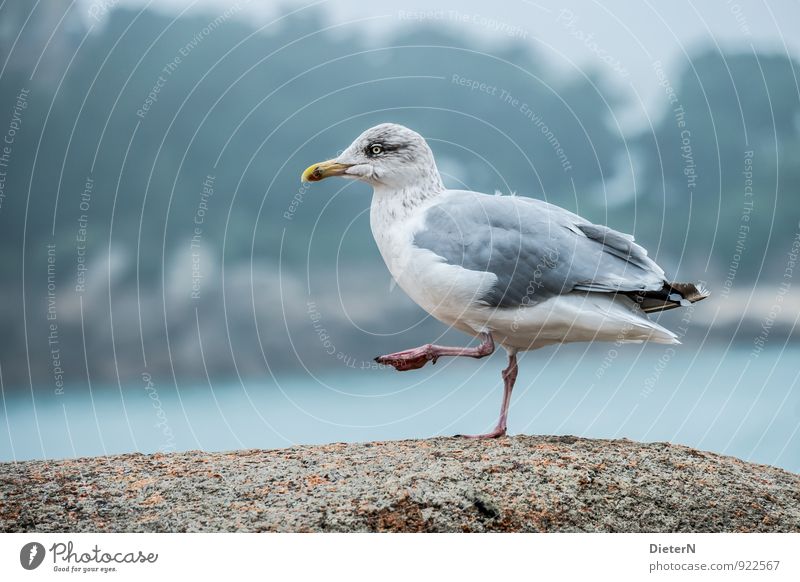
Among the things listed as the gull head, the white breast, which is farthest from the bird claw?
the gull head

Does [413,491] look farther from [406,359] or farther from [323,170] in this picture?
[323,170]

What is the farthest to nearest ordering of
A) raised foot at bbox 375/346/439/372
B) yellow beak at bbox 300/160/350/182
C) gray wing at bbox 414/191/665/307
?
yellow beak at bbox 300/160/350/182 → raised foot at bbox 375/346/439/372 → gray wing at bbox 414/191/665/307

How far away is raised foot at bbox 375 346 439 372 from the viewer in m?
5.43

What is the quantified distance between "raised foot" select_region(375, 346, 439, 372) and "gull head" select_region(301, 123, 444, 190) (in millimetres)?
997

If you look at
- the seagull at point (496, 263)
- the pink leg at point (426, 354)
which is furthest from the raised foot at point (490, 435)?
the pink leg at point (426, 354)

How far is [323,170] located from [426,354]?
1.25 m

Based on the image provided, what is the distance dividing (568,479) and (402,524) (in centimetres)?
97

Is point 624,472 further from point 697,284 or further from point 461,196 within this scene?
point 461,196

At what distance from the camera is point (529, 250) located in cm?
535

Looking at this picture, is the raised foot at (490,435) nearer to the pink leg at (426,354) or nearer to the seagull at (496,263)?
the seagull at (496,263)

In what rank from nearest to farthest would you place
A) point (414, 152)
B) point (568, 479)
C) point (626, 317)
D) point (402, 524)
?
point (402, 524) → point (568, 479) → point (626, 317) → point (414, 152)

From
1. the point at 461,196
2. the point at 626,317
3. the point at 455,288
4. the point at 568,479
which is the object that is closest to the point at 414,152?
the point at 461,196

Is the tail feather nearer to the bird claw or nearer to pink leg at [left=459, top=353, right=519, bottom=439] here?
pink leg at [left=459, top=353, right=519, bottom=439]

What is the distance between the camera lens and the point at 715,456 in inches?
235
